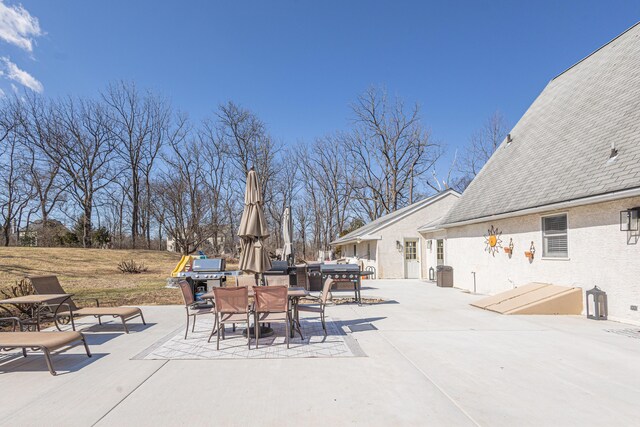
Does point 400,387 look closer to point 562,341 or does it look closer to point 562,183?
point 562,341

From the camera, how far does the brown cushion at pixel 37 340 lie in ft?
14.4

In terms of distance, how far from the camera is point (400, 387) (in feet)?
13.1

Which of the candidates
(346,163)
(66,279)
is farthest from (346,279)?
(346,163)

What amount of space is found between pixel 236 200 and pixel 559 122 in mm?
28311

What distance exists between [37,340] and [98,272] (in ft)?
55.3

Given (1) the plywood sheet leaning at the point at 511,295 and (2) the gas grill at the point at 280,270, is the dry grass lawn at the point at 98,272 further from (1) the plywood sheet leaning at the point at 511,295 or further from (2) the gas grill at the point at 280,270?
(1) the plywood sheet leaning at the point at 511,295

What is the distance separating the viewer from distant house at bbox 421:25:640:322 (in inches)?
290

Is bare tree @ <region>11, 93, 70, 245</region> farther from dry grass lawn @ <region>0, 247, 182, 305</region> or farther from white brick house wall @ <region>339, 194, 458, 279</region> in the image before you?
white brick house wall @ <region>339, 194, 458, 279</region>

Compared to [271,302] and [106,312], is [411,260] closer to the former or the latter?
[271,302]

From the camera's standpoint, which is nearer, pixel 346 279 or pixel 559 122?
pixel 346 279

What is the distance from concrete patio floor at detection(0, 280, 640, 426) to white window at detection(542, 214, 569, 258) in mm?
2811

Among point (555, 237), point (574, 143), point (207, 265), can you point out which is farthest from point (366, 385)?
point (574, 143)

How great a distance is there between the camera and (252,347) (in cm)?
575

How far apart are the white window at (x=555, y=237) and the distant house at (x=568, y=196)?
3 cm
